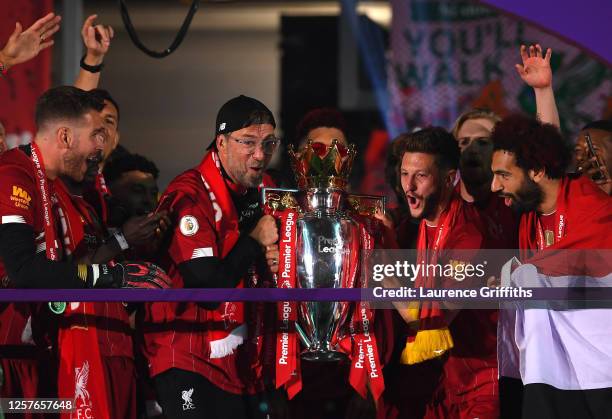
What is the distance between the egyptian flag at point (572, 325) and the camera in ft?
13.5

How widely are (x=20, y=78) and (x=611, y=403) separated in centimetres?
369

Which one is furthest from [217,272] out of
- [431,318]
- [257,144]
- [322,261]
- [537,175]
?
[537,175]

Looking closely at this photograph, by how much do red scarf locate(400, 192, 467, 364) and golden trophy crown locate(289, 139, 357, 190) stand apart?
0.45 m

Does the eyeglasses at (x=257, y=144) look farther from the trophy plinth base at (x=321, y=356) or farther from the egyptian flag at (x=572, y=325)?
the egyptian flag at (x=572, y=325)

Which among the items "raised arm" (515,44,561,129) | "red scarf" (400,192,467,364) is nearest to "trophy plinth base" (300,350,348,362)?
"red scarf" (400,192,467,364)

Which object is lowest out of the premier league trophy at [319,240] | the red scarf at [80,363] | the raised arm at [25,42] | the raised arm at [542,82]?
the red scarf at [80,363]

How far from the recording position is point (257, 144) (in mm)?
4344

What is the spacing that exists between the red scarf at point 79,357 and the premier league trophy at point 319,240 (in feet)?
2.20

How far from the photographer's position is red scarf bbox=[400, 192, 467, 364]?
4379mm

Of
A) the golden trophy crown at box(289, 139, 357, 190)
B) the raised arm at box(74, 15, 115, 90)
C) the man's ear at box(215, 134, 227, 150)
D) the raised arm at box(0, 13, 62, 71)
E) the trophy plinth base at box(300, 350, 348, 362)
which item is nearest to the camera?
the trophy plinth base at box(300, 350, 348, 362)

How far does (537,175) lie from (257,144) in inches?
39.0

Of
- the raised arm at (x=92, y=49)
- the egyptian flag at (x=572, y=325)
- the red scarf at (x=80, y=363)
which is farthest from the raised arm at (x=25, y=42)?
the egyptian flag at (x=572, y=325)

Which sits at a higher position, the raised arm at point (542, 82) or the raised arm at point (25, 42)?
the raised arm at point (25, 42)

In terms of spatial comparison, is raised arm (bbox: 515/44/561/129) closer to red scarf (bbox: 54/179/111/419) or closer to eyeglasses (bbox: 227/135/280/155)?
eyeglasses (bbox: 227/135/280/155)
